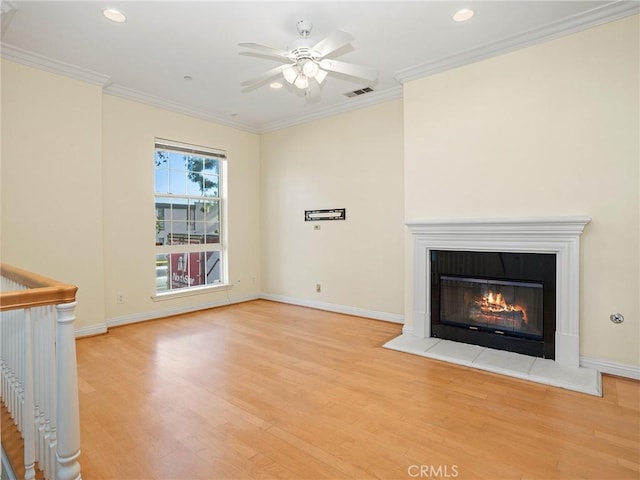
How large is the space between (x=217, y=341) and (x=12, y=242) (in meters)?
2.28

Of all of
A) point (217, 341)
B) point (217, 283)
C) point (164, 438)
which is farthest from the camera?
point (217, 283)

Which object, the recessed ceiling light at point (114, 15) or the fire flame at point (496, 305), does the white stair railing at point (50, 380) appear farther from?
the fire flame at point (496, 305)

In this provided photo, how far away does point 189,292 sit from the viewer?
207 inches

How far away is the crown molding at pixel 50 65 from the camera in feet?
11.4

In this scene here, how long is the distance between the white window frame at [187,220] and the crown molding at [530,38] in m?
3.09

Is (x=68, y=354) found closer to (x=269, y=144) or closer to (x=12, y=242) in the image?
(x=12, y=242)

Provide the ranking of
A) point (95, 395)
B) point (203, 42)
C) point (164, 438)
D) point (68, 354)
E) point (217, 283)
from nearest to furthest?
point (68, 354) < point (164, 438) < point (95, 395) < point (203, 42) < point (217, 283)

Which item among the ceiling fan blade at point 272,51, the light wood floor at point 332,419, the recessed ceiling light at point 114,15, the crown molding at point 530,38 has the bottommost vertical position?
the light wood floor at point 332,419

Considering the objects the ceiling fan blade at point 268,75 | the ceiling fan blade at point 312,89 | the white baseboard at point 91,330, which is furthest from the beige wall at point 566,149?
the white baseboard at point 91,330

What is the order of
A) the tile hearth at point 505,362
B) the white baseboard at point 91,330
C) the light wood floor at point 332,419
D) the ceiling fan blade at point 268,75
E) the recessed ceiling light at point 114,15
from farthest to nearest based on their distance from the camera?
the white baseboard at point 91,330
the ceiling fan blade at point 268,75
the recessed ceiling light at point 114,15
the tile hearth at point 505,362
the light wood floor at point 332,419

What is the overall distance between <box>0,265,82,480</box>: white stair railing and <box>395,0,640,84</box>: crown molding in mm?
3758

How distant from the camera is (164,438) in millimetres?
2072

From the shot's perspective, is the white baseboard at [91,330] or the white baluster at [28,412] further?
the white baseboard at [91,330]

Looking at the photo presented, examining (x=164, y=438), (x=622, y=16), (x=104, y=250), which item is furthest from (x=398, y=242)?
(x=104, y=250)
